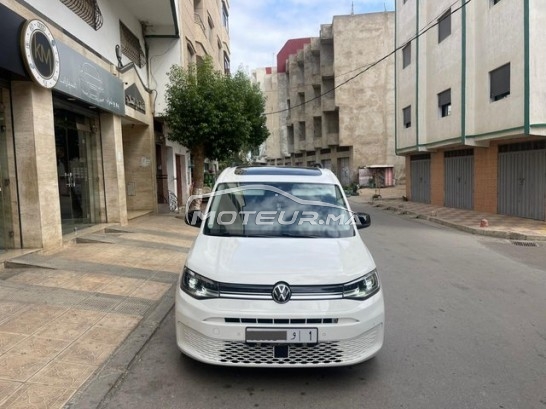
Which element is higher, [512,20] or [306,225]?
[512,20]

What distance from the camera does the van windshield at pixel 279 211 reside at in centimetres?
441

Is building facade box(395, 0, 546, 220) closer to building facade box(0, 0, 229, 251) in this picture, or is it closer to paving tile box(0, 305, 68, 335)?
building facade box(0, 0, 229, 251)

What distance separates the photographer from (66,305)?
17.9ft

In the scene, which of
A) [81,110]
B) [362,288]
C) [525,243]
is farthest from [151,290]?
[525,243]

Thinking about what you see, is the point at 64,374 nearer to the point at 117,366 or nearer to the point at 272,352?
the point at 117,366

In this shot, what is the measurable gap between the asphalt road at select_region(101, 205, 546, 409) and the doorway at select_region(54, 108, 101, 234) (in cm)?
587

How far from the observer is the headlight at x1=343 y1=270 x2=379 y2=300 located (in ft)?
11.7

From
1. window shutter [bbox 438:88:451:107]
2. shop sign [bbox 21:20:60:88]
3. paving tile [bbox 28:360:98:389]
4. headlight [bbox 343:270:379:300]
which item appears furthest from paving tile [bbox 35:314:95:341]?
window shutter [bbox 438:88:451:107]

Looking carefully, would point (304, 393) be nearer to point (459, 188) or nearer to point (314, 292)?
point (314, 292)

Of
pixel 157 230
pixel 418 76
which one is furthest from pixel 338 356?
pixel 418 76

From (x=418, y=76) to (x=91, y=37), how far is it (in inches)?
610

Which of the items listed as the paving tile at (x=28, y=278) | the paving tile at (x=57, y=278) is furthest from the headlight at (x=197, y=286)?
the paving tile at (x=28, y=278)

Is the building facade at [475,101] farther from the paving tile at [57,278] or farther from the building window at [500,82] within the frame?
the paving tile at [57,278]

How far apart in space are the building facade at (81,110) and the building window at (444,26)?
413 inches
